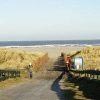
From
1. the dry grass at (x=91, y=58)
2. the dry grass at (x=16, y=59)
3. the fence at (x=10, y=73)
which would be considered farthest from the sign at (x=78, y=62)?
the dry grass at (x=16, y=59)

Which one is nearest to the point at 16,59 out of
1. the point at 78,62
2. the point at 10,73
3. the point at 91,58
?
the point at 91,58

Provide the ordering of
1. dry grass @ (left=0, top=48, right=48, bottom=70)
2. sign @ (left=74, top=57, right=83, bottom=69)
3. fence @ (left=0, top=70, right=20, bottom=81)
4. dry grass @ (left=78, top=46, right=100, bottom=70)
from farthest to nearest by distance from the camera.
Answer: dry grass @ (left=0, top=48, right=48, bottom=70)
dry grass @ (left=78, top=46, right=100, bottom=70)
sign @ (left=74, top=57, right=83, bottom=69)
fence @ (left=0, top=70, right=20, bottom=81)

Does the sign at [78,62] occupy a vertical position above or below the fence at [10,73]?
above

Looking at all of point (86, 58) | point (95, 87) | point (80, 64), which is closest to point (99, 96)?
point (95, 87)

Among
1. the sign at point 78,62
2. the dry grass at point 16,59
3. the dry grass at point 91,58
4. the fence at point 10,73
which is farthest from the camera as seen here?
the dry grass at point 16,59

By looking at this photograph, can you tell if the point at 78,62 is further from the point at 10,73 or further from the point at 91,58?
the point at 91,58

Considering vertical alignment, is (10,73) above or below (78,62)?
below

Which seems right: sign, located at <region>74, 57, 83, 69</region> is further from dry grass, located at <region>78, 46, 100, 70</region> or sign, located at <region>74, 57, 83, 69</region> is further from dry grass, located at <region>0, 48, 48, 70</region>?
dry grass, located at <region>0, 48, 48, 70</region>

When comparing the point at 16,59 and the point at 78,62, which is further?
the point at 16,59

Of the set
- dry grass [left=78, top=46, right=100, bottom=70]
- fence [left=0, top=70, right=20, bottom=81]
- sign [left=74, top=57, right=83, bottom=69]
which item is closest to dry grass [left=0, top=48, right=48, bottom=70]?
dry grass [left=78, top=46, right=100, bottom=70]

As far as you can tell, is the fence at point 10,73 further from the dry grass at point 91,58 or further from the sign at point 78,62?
the dry grass at point 91,58

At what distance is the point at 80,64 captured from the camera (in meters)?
46.6

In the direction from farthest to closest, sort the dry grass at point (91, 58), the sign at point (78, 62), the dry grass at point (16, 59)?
the dry grass at point (16, 59) → the dry grass at point (91, 58) → the sign at point (78, 62)

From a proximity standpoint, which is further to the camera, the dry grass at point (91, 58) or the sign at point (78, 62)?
the dry grass at point (91, 58)
